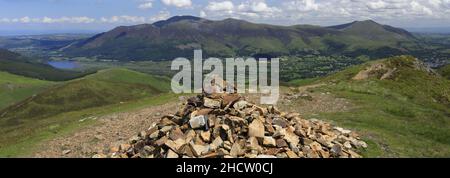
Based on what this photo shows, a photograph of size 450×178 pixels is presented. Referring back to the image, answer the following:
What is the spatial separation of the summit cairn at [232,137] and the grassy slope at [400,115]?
3035 mm

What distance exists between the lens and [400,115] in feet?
129

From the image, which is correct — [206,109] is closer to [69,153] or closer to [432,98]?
[69,153]

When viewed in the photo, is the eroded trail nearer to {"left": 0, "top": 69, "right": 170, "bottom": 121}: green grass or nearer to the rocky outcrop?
the rocky outcrop

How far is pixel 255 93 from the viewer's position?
160 feet

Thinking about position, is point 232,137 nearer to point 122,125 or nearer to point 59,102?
point 122,125

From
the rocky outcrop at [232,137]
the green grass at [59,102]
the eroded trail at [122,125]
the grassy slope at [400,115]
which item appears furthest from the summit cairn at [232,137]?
the green grass at [59,102]

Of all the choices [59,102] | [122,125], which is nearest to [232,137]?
[122,125]

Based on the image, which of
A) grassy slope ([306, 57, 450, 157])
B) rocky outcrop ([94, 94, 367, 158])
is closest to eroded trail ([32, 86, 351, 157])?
grassy slope ([306, 57, 450, 157])

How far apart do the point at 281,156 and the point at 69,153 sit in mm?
15968

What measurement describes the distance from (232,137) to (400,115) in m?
22.1

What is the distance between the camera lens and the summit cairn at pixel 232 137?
2311 cm

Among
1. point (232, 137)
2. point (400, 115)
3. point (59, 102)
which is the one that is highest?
point (232, 137)

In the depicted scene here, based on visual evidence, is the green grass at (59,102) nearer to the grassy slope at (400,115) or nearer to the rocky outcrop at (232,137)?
the grassy slope at (400,115)
